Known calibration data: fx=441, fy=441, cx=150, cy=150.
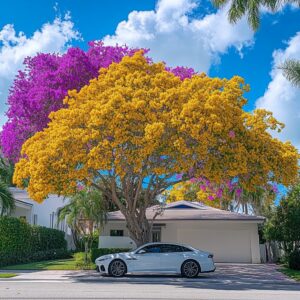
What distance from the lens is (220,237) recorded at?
28.4 meters

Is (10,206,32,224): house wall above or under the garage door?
above

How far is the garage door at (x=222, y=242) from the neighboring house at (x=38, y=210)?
9026 millimetres

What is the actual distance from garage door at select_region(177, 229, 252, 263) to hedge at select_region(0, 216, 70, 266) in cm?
856

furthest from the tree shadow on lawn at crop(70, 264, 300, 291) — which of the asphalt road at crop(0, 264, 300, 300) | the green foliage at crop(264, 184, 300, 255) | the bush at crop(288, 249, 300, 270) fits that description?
the green foliage at crop(264, 184, 300, 255)

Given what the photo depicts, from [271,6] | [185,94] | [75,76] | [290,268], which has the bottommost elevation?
[290,268]

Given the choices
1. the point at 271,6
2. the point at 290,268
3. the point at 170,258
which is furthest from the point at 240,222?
the point at 271,6

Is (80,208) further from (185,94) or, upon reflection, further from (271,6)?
(271,6)

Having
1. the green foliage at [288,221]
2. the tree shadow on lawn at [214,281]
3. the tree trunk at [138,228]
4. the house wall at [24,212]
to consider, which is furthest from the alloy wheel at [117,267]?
the house wall at [24,212]

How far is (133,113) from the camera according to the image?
1634 cm

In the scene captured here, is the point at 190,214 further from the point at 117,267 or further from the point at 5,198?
the point at 5,198

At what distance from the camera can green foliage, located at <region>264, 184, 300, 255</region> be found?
923 inches

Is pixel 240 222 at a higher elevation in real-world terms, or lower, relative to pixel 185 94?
lower

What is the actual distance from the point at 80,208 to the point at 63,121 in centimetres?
1042

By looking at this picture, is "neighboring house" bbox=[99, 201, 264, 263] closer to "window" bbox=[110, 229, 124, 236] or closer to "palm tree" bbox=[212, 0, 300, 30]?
"window" bbox=[110, 229, 124, 236]
